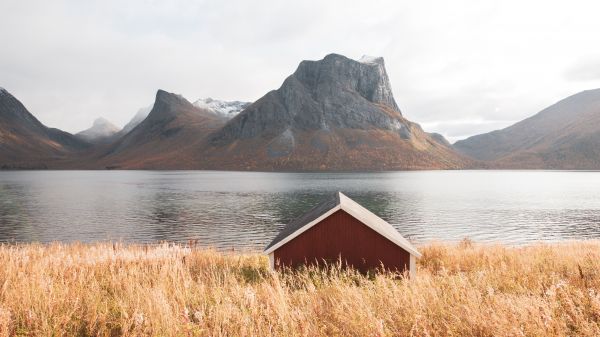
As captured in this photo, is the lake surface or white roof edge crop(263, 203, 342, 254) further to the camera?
the lake surface

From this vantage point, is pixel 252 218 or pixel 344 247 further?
pixel 252 218

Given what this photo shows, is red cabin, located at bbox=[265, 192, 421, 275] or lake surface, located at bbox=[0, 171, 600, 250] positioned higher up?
red cabin, located at bbox=[265, 192, 421, 275]

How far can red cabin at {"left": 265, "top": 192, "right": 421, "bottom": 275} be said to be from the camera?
1344cm

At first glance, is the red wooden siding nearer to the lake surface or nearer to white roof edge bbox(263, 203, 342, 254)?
white roof edge bbox(263, 203, 342, 254)

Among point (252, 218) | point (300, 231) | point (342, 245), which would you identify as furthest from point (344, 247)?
point (252, 218)

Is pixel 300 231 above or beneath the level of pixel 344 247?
above

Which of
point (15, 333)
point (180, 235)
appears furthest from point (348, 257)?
point (180, 235)

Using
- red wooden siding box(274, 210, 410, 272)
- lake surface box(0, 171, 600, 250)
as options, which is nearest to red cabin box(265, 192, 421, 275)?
red wooden siding box(274, 210, 410, 272)

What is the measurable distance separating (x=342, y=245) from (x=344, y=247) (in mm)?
94

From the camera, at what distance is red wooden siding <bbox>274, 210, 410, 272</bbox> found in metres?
13.5

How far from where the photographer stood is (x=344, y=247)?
A: 44.4 feet

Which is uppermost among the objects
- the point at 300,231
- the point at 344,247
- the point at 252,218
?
the point at 300,231

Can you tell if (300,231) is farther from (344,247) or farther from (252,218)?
(252,218)

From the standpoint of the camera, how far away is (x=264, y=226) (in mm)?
47719
